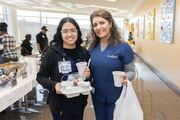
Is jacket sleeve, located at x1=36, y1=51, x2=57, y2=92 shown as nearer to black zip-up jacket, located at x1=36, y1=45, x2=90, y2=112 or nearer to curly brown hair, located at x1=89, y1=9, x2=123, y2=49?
black zip-up jacket, located at x1=36, y1=45, x2=90, y2=112

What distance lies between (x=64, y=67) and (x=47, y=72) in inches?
6.0

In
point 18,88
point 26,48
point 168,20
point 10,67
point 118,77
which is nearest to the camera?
point 118,77

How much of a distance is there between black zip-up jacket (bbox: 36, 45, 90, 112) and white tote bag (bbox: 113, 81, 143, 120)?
30 cm

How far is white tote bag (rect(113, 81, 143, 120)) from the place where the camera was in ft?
5.89

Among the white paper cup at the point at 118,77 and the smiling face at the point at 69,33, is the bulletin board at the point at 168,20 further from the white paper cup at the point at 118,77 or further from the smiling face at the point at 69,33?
the smiling face at the point at 69,33

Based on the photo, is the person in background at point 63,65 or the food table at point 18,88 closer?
the person in background at point 63,65

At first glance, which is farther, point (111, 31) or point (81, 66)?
point (111, 31)

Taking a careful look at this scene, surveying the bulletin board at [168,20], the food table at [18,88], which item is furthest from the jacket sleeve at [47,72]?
the bulletin board at [168,20]

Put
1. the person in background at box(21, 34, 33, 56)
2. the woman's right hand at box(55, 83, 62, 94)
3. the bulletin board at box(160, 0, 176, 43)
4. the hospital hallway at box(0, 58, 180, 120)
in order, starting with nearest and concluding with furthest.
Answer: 1. the woman's right hand at box(55, 83, 62, 94)
2. the hospital hallway at box(0, 58, 180, 120)
3. the bulletin board at box(160, 0, 176, 43)
4. the person in background at box(21, 34, 33, 56)

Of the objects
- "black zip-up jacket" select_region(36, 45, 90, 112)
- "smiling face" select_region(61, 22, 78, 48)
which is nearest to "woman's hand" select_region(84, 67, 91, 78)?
"black zip-up jacket" select_region(36, 45, 90, 112)

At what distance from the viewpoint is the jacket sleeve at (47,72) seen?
179cm

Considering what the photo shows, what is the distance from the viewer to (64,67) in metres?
1.80

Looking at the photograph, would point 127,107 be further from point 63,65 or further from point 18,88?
point 18,88

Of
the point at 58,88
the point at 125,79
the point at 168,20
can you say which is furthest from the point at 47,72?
the point at 168,20
